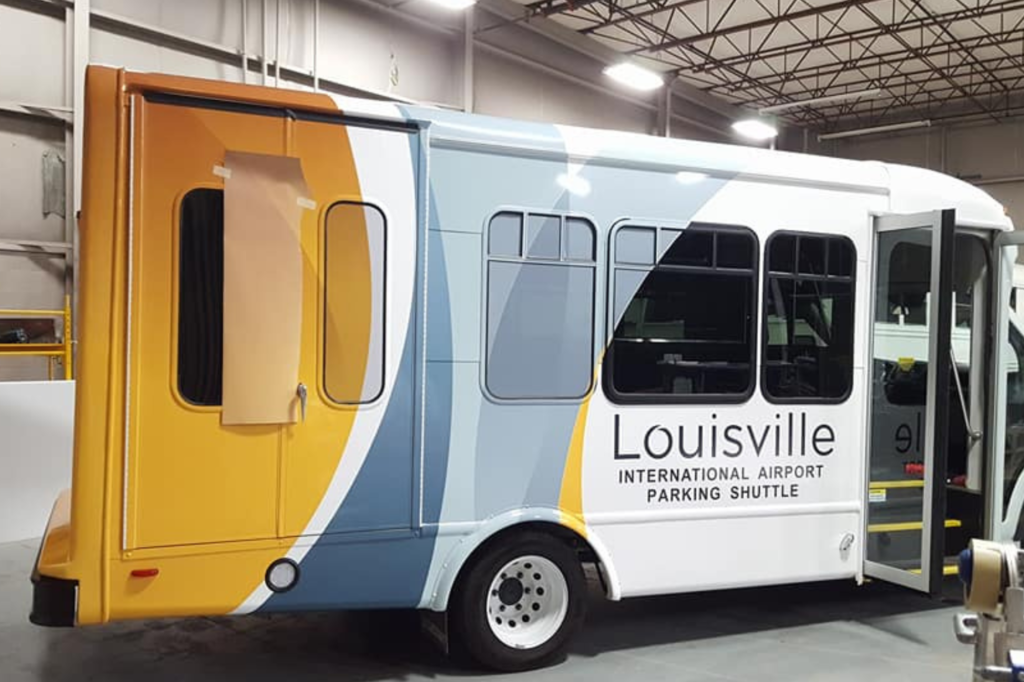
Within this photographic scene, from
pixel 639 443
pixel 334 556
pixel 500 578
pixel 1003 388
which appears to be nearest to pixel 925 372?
pixel 1003 388

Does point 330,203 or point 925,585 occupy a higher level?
point 330,203

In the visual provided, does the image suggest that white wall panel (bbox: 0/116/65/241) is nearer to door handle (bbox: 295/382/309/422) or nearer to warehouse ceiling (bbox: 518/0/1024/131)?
door handle (bbox: 295/382/309/422)

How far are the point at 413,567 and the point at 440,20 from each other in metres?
10.6

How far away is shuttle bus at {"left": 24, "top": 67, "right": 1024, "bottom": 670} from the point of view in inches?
132

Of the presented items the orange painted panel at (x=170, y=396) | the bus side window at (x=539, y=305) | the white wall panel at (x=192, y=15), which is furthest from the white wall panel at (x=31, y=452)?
the white wall panel at (x=192, y=15)

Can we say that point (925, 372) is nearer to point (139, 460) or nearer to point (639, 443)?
point (639, 443)

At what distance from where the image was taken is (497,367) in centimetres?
394

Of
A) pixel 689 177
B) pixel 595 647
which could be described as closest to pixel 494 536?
pixel 595 647

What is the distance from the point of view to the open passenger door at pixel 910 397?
4488 mm

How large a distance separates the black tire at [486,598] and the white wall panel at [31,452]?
4.28 m

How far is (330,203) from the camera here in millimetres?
3621

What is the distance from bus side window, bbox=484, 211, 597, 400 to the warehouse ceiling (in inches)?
380

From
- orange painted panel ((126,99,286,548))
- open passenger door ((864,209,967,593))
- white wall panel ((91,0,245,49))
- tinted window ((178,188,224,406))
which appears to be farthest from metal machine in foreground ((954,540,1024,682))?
white wall panel ((91,0,245,49))

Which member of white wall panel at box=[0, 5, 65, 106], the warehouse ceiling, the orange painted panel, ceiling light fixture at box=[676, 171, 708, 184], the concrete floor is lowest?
the concrete floor
